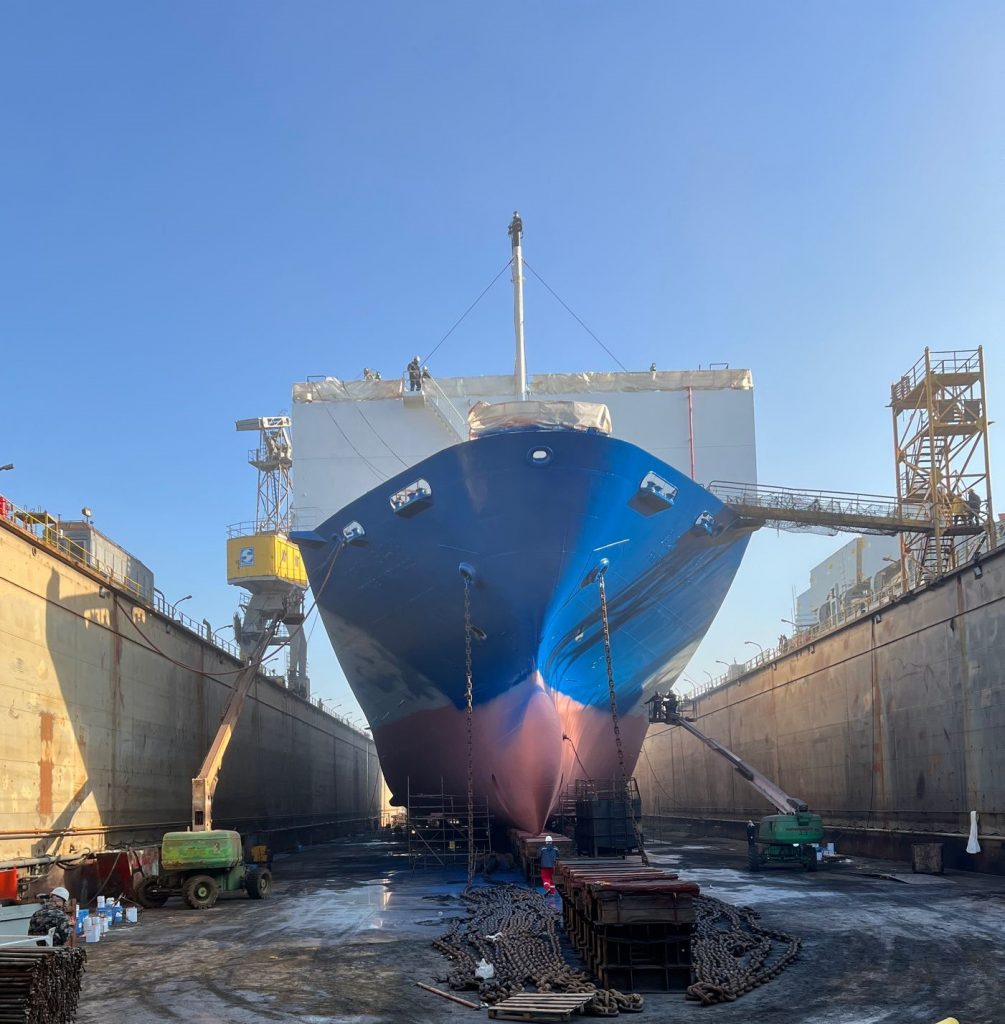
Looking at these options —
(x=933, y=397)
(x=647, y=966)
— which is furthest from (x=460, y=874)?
(x=933, y=397)

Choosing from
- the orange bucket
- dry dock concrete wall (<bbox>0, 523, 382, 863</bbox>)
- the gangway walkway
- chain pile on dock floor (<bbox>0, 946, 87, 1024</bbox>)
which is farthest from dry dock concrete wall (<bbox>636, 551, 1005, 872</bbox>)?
chain pile on dock floor (<bbox>0, 946, 87, 1024</bbox>)

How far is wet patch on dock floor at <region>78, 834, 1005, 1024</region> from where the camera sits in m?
8.42

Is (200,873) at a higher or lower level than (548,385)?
lower

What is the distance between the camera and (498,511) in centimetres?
1953

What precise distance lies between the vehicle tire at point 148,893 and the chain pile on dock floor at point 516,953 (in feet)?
17.6

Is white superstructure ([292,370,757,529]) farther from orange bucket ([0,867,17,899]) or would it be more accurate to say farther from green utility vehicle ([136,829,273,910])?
orange bucket ([0,867,17,899])

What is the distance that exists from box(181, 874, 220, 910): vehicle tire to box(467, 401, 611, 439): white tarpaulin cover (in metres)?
9.51

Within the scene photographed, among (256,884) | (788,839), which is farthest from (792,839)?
(256,884)

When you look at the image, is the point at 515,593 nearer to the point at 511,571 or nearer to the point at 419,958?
the point at 511,571

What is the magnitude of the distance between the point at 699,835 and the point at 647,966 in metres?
32.7

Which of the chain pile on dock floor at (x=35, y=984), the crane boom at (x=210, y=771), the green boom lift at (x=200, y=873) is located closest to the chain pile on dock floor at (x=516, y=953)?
the chain pile on dock floor at (x=35, y=984)

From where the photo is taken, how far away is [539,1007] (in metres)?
8.16

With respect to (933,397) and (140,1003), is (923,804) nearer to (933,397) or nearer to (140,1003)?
(933,397)

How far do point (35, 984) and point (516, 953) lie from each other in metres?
4.97
